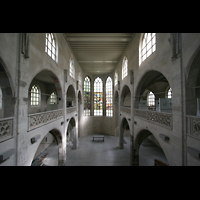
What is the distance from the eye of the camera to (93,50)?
11266 mm

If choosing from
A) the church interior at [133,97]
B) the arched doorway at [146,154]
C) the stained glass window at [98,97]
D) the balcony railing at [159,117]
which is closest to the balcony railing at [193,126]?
the church interior at [133,97]

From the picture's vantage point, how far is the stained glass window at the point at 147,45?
5811 millimetres

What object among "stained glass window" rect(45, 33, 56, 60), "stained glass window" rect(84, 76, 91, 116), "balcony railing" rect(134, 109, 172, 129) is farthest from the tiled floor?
"stained glass window" rect(45, 33, 56, 60)

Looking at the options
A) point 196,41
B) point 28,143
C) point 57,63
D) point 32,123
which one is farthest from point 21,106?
point 196,41

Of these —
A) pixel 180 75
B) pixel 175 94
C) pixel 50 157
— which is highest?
A: pixel 180 75

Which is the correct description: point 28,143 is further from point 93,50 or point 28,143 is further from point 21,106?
point 93,50

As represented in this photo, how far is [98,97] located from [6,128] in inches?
635

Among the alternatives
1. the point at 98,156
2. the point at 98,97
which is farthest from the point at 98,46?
the point at 98,156

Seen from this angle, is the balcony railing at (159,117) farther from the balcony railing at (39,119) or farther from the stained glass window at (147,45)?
the balcony railing at (39,119)

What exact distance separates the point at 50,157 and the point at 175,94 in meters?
11.5

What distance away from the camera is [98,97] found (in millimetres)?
19125

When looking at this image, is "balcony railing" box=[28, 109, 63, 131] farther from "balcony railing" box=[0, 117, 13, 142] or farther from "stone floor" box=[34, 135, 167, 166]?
"stone floor" box=[34, 135, 167, 166]

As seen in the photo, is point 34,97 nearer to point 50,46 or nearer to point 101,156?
point 50,46

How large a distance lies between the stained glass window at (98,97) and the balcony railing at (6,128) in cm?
1596
